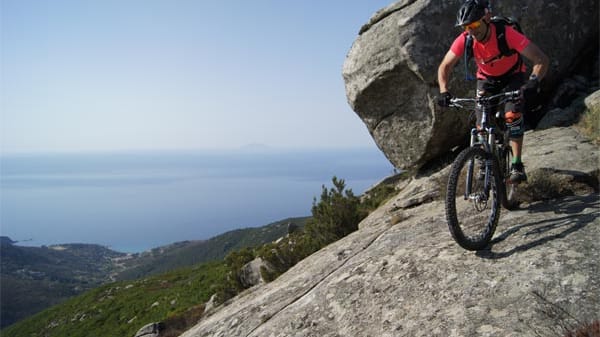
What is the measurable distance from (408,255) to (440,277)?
3.16ft

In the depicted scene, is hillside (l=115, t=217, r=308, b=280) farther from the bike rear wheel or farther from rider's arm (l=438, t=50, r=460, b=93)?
the bike rear wheel

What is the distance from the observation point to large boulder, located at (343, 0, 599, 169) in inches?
463

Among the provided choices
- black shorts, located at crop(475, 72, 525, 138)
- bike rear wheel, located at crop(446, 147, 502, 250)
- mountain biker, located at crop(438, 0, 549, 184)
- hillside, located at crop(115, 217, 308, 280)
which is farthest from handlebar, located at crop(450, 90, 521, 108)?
hillside, located at crop(115, 217, 308, 280)

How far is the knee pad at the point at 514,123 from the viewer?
611cm

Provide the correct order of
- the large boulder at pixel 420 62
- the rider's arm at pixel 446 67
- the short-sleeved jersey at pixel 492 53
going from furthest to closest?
the large boulder at pixel 420 62, the rider's arm at pixel 446 67, the short-sleeved jersey at pixel 492 53

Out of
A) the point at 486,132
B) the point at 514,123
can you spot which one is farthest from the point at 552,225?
the point at 514,123

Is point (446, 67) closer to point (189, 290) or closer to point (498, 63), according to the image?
point (498, 63)

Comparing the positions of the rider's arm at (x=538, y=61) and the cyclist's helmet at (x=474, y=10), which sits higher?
the cyclist's helmet at (x=474, y=10)

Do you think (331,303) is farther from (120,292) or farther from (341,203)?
(120,292)

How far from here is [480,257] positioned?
5098 mm

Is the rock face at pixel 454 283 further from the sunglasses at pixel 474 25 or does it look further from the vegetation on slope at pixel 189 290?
the vegetation on slope at pixel 189 290

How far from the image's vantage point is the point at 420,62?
38.2 ft

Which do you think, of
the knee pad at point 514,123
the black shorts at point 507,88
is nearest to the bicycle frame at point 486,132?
the black shorts at point 507,88

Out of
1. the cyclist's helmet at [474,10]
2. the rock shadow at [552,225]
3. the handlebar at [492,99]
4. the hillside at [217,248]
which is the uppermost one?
the cyclist's helmet at [474,10]
